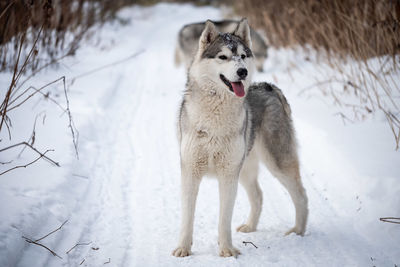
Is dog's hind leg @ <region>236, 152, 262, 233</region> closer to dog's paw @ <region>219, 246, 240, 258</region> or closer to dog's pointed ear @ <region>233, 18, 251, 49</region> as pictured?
dog's paw @ <region>219, 246, 240, 258</region>

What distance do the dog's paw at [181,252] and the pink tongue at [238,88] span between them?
141 centimetres

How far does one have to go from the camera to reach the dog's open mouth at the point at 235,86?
259cm

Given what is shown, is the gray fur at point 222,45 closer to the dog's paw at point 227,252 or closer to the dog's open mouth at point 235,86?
the dog's open mouth at point 235,86

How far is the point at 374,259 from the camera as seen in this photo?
8.25 feet

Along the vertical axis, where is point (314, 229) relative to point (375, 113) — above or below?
below

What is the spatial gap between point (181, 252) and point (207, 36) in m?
1.99

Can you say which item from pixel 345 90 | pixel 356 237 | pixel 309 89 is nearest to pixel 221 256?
pixel 356 237

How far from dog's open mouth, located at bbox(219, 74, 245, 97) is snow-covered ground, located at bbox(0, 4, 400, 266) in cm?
141

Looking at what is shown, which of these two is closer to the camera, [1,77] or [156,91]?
[1,77]

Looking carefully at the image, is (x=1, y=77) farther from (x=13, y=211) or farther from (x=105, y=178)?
(x=13, y=211)

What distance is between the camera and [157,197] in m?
3.47

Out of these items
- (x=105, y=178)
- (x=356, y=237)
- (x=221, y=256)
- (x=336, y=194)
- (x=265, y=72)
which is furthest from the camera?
(x=265, y=72)

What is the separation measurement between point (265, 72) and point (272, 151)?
20.5 ft

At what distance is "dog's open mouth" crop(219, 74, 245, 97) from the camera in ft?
8.48
